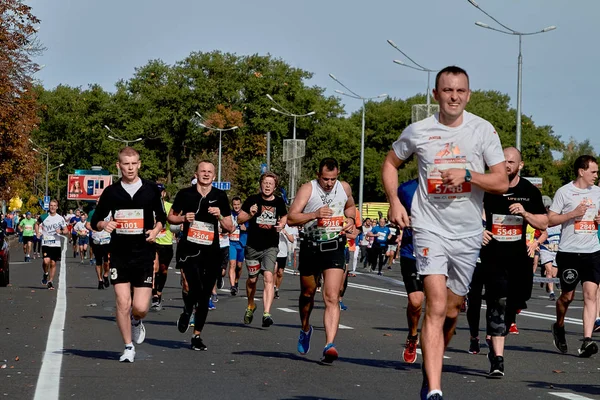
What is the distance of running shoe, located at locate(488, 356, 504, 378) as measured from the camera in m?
9.27

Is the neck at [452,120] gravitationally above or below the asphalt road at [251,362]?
above

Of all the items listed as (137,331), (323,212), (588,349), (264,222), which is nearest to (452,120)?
(323,212)

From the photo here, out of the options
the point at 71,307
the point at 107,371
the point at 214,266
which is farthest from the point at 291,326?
the point at 107,371

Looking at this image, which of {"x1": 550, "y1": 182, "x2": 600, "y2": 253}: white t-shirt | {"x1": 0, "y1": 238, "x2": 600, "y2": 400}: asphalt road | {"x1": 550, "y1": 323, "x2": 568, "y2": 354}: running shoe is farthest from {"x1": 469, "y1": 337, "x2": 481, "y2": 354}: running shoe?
{"x1": 550, "y1": 182, "x2": 600, "y2": 253}: white t-shirt

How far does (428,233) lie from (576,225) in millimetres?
5543

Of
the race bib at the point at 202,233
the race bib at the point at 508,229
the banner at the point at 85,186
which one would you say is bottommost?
the race bib at the point at 202,233

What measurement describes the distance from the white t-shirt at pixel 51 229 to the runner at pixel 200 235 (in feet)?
39.3

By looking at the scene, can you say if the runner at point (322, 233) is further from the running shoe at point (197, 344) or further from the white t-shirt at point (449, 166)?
the white t-shirt at point (449, 166)

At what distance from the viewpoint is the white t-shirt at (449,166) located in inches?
269

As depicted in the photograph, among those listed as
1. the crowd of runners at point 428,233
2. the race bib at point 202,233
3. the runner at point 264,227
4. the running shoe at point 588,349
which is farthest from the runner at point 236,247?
the running shoe at point 588,349

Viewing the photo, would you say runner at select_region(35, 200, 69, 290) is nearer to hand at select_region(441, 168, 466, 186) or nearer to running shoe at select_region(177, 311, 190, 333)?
running shoe at select_region(177, 311, 190, 333)

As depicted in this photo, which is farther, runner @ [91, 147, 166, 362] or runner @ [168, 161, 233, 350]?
runner @ [168, 161, 233, 350]

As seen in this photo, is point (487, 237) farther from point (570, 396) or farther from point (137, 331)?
point (137, 331)

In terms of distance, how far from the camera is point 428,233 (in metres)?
6.87
